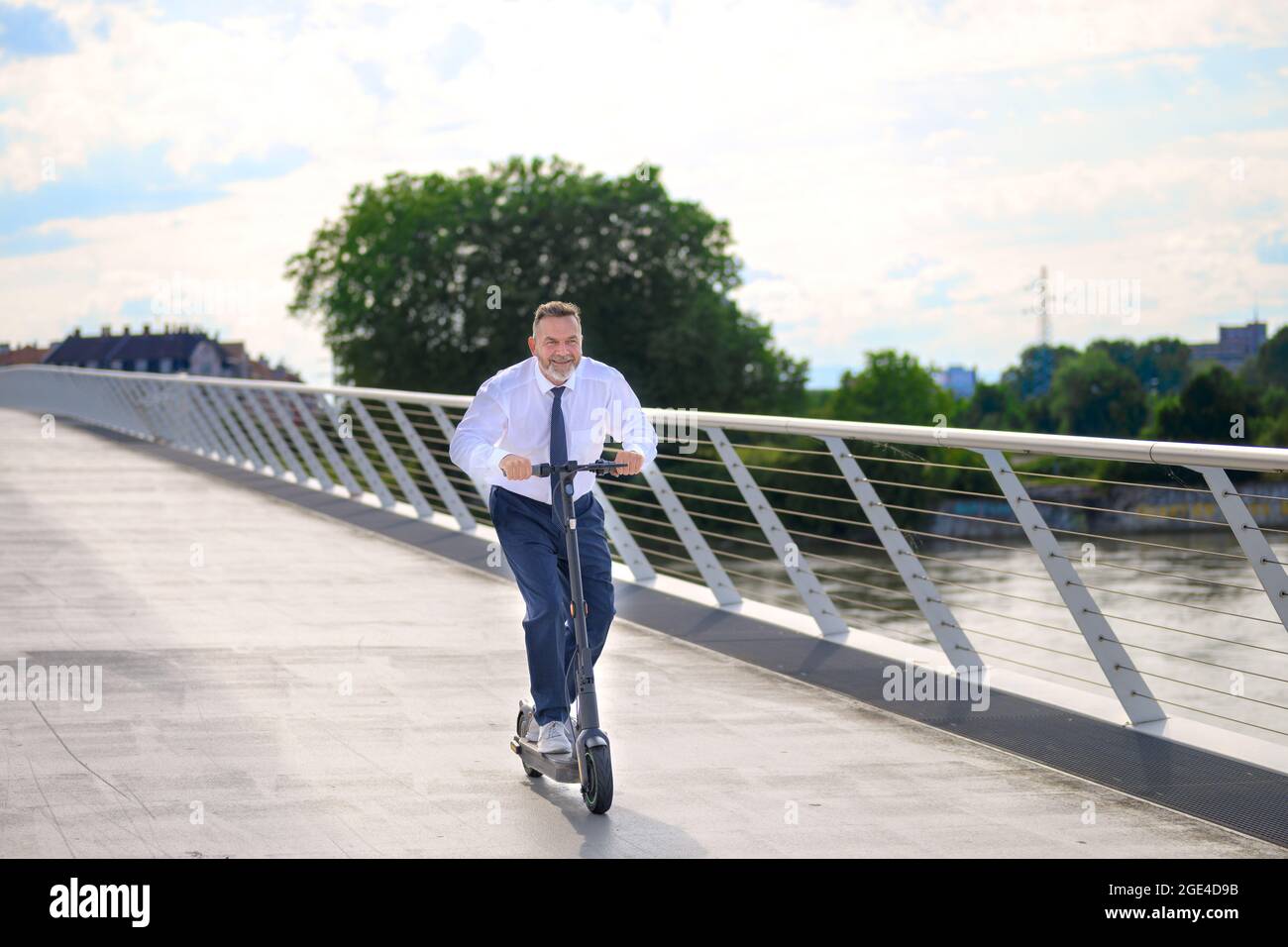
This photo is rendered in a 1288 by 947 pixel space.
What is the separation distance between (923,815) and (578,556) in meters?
1.36

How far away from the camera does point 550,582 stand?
5.74 metres

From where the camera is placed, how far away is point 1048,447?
6.79 metres

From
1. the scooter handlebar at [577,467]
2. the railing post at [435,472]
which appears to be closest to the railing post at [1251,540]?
the scooter handlebar at [577,467]

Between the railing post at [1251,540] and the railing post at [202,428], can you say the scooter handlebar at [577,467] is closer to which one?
the railing post at [1251,540]

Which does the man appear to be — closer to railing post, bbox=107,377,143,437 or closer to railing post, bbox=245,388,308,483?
railing post, bbox=245,388,308,483

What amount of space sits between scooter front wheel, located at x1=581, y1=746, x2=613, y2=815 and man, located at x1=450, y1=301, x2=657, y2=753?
0.79 feet

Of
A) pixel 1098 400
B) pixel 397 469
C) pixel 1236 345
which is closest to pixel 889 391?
pixel 1098 400

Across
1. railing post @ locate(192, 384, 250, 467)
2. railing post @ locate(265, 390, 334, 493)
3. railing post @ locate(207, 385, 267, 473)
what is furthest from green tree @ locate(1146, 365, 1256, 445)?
railing post @ locate(265, 390, 334, 493)

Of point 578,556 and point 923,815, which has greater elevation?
point 578,556

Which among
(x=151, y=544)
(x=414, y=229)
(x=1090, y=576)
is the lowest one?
(x=1090, y=576)

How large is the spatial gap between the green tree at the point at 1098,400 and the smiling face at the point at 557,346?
121 meters

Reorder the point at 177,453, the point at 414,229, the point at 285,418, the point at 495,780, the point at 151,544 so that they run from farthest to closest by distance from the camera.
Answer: the point at 414,229 → the point at 177,453 → the point at 285,418 → the point at 151,544 → the point at 495,780
